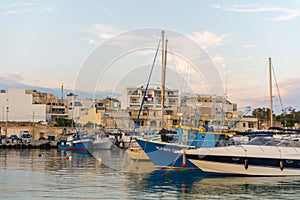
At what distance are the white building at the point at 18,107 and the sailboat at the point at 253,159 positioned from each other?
3463 inches

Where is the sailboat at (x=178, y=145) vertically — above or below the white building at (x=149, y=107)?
below

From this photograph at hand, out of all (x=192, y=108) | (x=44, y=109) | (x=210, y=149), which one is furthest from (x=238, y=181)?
(x=44, y=109)

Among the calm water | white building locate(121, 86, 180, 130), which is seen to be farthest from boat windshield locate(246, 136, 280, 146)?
white building locate(121, 86, 180, 130)

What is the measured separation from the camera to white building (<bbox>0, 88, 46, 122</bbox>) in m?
116

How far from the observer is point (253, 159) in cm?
3369

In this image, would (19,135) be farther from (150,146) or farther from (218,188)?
(218,188)

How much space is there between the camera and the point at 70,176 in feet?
116

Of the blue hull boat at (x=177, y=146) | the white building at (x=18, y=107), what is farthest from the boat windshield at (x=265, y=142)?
the white building at (x=18, y=107)

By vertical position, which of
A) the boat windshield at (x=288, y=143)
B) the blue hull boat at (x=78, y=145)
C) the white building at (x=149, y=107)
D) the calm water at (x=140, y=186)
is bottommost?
the calm water at (x=140, y=186)

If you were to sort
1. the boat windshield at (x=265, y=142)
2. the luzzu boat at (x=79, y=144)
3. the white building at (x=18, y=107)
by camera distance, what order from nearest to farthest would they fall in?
the boat windshield at (x=265, y=142) → the luzzu boat at (x=79, y=144) → the white building at (x=18, y=107)

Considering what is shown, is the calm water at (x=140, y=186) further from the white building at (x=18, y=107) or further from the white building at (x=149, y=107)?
the white building at (x=18, y=107)

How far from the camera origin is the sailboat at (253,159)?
110 ft

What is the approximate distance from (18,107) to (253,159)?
302ft

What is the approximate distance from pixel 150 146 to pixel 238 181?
1008 centimetres
